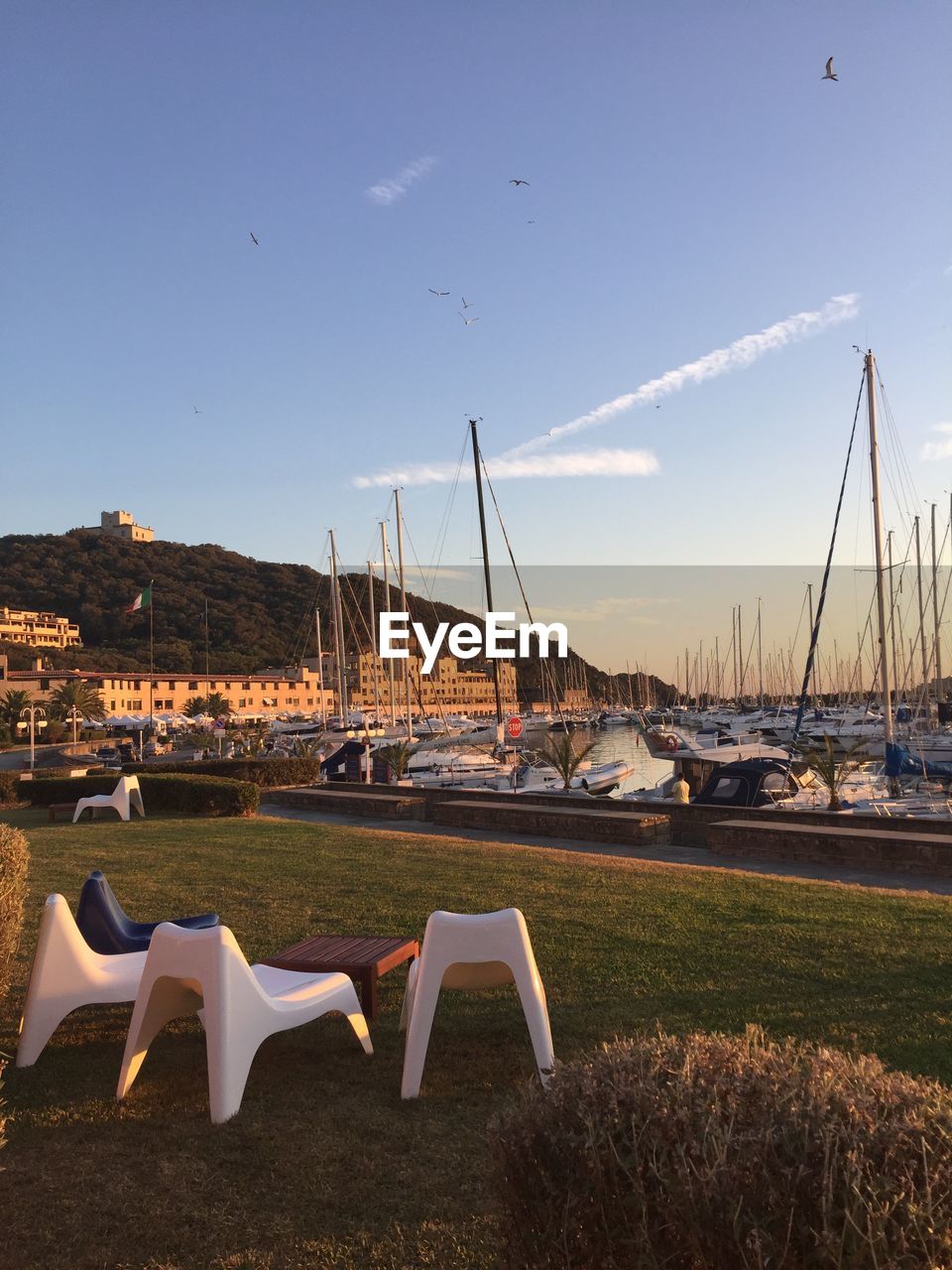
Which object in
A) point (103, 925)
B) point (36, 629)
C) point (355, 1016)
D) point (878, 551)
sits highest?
point (36, 629)

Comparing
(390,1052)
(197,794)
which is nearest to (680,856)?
(390,1052)

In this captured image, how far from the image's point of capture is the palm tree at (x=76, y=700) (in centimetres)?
6556

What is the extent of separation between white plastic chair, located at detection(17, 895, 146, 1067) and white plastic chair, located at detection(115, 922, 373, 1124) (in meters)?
0.49

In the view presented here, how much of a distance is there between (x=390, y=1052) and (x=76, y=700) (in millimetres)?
66401

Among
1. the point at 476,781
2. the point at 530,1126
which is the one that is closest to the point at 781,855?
the point at 530,1126

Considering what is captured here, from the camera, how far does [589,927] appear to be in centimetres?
784

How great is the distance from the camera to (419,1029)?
4.57 metres

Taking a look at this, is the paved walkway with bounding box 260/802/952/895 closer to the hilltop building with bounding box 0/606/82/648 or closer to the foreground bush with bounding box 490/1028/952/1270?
the foreground bush with bounding box 490/1028/952/1270

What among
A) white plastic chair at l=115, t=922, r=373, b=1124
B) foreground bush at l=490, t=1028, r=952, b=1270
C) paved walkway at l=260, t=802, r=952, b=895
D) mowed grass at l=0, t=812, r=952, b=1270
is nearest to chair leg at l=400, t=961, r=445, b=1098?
mowed grass at l=0, t=812, r=952, b=1270

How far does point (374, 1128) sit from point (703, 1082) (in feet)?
8.51

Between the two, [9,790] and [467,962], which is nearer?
[467,962]

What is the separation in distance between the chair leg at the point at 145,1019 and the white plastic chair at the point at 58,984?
0.37m

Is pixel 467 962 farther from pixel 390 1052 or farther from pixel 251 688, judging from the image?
pixel 251 688

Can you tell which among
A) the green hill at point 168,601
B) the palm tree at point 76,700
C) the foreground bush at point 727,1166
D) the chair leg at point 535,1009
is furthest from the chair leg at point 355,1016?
the green hill at point 168,601
